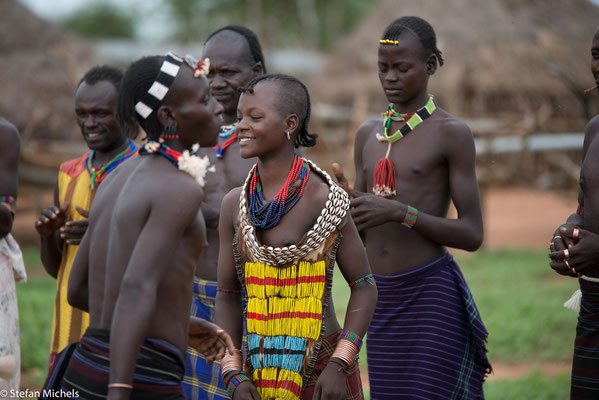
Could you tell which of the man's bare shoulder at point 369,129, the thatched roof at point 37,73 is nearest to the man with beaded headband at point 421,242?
A: the man's bare shoulder at point 369,129

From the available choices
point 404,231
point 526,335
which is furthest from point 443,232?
point 526,335

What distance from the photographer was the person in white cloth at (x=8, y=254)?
378cm

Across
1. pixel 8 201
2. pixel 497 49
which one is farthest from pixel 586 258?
pixel 497 49

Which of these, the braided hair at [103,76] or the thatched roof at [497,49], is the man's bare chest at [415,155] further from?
the thatched roof at [497,49]

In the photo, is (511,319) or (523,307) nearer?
(511,319)

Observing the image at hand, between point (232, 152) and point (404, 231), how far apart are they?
42.5 inches

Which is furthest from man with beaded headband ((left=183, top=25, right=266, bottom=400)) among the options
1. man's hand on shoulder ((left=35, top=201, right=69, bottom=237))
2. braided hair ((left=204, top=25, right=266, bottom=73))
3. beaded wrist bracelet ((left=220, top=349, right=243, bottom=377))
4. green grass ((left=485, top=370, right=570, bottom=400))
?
green grass ((left=485, top=370, right=570, bottom=400))

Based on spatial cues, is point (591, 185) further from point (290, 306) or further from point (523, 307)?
point (523, 307)

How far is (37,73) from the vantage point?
1431cm

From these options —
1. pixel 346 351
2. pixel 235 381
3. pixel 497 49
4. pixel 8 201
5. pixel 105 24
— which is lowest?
pixel 235 381

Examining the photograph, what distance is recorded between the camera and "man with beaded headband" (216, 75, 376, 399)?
2877 millimetres

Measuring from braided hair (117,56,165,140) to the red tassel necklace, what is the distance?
4.62 ft

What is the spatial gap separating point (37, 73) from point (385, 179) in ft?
39.7

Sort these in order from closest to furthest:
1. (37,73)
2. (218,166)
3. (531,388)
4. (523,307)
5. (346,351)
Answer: (346,351), (218,166), (531,388), (523,307), (37,73)
